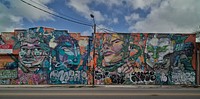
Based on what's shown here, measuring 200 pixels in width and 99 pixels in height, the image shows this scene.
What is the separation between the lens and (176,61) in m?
21.7

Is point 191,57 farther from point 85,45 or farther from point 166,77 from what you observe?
point 85,45

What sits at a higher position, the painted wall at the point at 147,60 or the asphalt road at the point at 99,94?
the painted wall at the point at 147,60

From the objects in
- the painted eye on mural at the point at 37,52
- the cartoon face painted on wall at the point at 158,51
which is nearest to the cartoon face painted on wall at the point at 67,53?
the painted eye on mural at the point at 37,52

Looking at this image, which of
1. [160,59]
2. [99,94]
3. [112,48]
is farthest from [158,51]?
[99,94]

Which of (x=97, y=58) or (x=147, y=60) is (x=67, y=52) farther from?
(x=147, y=60)

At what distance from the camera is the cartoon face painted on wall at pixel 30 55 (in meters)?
21.5

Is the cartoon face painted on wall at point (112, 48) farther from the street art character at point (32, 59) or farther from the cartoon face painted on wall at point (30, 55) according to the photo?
the cartoon face painted on wall at point (30, 55)

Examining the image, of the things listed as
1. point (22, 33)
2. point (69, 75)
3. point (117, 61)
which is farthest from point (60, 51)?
point (117, 61)

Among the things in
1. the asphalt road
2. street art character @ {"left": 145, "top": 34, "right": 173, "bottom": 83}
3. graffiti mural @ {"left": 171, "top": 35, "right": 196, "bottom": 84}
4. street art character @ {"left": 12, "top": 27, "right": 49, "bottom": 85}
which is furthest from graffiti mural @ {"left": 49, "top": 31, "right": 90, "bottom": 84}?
graffiti mural @ {"left": 171, "top": 35, "right": 196, "bottom": 84}

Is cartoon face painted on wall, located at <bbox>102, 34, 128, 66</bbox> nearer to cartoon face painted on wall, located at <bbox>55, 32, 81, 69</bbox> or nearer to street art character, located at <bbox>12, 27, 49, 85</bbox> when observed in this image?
cartoon face painted on wall, located at <bbox>55, 32, 81, 69</bbox>

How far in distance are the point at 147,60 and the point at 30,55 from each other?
13154 mm

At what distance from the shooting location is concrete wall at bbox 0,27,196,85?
21469 millimetres

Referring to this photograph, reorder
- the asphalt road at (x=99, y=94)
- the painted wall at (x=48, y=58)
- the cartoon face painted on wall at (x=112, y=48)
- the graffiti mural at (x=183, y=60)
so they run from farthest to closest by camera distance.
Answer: the cartoon face painted on wall at (x=112, y=48), the graffiti mural at (x=183, y=60), the painted wall at (x=48, y=58), the asphalt road at (x=99, y=94)

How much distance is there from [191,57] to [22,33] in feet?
62.8
